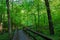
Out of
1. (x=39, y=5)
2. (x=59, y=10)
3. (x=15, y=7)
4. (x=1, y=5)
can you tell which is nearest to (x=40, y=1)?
(x=39, y=5)

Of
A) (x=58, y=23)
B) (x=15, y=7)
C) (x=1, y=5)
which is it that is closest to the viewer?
(x=58, y=23)

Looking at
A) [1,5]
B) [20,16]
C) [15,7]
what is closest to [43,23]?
[1,5]

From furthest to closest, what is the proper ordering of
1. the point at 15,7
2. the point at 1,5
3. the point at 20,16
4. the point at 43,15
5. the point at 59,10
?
the point at 20,16 → the point at 15,7 → the point at 1,5 → the point at 43,15 → the point at 59,10

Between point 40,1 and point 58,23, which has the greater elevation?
point 40,1

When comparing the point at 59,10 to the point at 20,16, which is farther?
the point at 20,16

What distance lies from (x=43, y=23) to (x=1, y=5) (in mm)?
13659

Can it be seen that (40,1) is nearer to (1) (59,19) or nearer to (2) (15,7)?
(1) (59,19)

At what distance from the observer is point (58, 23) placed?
35812 mm

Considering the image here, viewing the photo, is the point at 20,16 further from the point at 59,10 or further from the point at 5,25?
the point at 59,10

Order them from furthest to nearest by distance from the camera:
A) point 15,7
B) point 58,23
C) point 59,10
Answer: point 15,7 → point 58,23 → point 59,10

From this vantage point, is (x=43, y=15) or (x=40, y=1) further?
(x=43, y=15)

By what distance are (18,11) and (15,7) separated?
3.51m

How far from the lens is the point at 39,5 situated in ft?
116

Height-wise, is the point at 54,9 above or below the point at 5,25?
above
